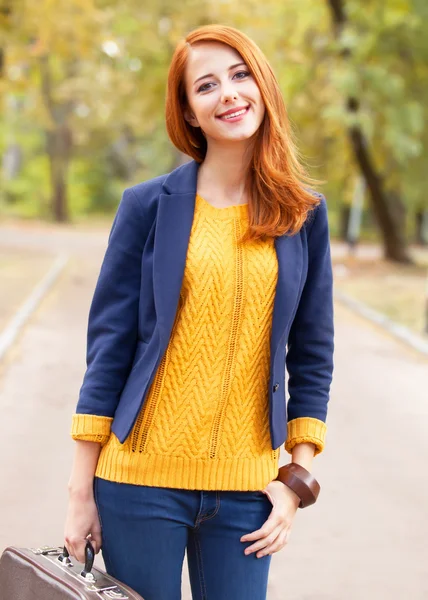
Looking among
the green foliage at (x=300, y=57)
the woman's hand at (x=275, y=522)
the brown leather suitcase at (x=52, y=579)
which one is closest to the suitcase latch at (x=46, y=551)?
the brown leather suitcase at (x=52, y=579)

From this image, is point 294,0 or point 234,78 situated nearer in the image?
point 234,78

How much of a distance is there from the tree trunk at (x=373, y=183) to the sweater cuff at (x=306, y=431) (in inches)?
786

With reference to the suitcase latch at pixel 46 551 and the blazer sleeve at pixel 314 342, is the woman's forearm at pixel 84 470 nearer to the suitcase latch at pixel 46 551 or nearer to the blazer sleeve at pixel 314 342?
the suitcase latch at pixel 46 551

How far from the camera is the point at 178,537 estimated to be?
2195 mm

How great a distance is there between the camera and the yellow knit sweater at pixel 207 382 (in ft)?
7.18

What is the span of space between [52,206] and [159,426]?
4483 cm

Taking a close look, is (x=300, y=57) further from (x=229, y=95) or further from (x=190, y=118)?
(x=229, y=95)

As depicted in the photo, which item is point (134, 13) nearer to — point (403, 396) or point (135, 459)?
point (403, 396)

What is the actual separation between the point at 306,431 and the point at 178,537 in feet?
1.31

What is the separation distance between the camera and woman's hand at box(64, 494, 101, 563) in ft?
7.32

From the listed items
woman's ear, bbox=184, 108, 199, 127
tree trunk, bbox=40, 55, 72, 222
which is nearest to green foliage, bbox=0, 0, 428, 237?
tree trunk, bbox=40, 55, 72, 222

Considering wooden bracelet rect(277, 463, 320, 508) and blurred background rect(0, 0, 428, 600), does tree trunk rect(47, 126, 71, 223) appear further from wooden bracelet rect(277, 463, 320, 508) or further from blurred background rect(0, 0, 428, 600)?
wooden bracelet rect(277, 463, 320, 508)

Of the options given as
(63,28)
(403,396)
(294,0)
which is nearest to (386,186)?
(294,0)

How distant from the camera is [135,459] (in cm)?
219
